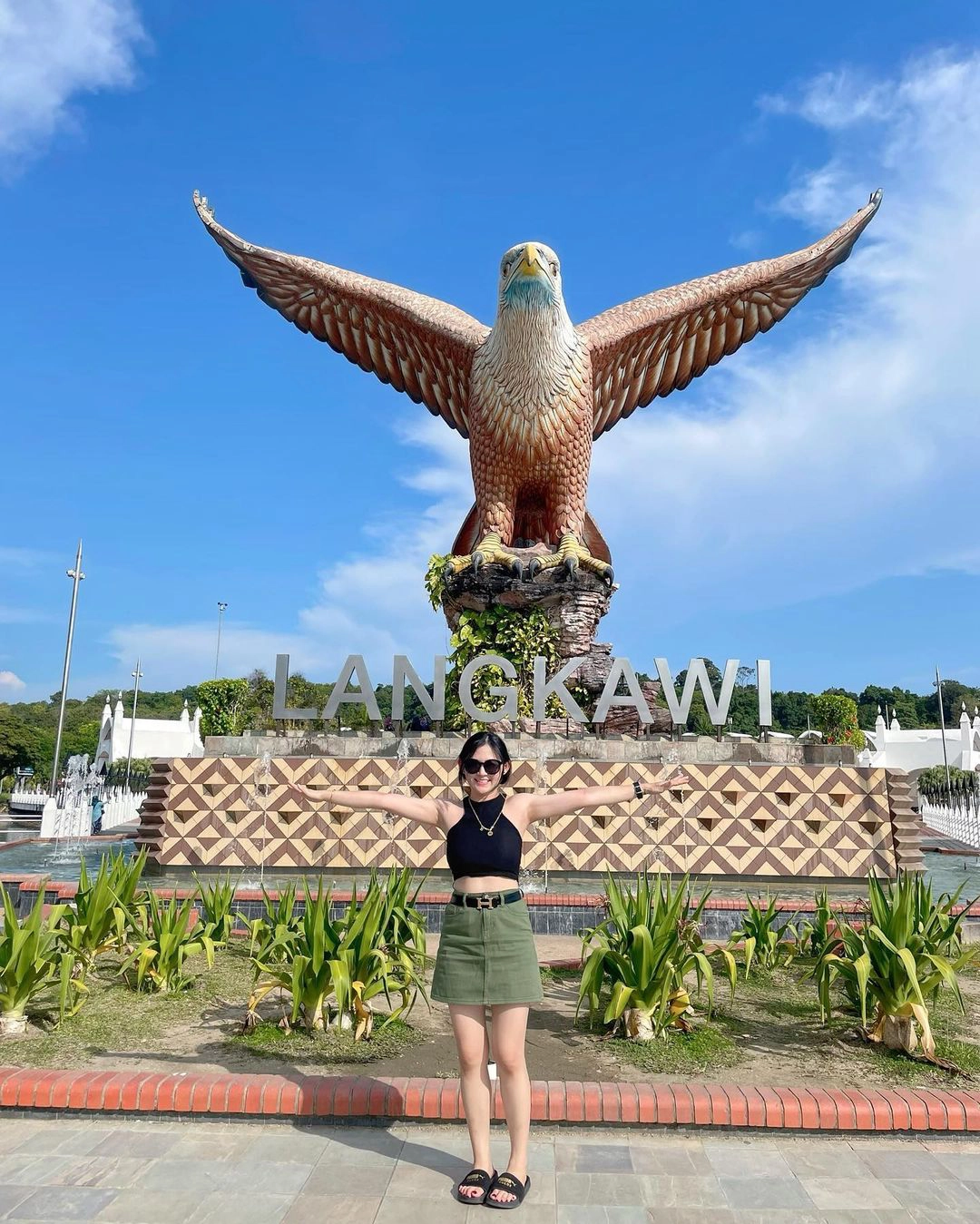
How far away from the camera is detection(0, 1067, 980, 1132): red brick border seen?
12.0 feet

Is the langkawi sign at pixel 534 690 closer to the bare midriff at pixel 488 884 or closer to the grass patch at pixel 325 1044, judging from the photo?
the grass patch at pixel 325 1044

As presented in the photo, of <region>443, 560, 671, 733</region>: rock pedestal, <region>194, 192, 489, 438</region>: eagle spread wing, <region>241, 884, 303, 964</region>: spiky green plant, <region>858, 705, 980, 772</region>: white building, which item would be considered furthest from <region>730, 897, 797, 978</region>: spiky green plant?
<region>858, 705, 980, 772</region>: white building

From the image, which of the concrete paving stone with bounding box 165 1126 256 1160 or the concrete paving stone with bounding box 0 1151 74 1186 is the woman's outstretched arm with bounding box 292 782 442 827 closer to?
the concrete paving stone with bounding box 165 1126 256 1160

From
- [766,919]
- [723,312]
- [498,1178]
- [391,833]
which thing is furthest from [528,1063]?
[723,312]

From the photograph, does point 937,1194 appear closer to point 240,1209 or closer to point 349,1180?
point 349,1180

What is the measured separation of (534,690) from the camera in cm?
1297

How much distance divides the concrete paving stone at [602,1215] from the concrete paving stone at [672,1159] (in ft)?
1.10

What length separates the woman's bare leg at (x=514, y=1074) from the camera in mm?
3088

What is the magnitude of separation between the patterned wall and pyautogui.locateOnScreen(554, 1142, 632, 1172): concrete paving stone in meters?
7.69

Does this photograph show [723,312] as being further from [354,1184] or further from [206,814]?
[354,1184]

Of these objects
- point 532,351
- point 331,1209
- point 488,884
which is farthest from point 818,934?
point 532,351

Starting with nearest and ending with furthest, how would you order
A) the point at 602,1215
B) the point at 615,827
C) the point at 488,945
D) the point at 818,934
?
the point at 602,1215 → the point at 488,945 → the point at 818,934 → the point at 615,827

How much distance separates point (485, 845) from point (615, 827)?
27.5 feet

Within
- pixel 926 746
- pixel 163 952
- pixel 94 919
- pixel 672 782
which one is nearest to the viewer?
pixel 672 782
